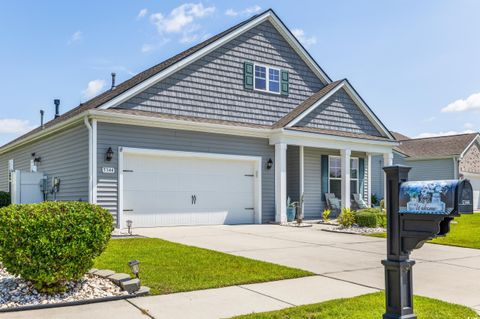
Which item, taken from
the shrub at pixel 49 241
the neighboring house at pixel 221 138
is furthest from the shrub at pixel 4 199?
the shrub at pixel 49 241

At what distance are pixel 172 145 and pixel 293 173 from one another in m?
5.70

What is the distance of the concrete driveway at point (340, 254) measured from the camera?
244 inches

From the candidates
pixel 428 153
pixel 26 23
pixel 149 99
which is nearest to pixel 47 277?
pixel 149 99

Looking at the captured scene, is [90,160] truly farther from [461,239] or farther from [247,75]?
[461,239]

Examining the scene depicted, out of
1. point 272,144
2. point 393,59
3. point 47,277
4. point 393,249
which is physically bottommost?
point 47,277

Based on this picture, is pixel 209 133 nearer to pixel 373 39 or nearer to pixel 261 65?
pixel 261 65

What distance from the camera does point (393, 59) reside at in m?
14.8

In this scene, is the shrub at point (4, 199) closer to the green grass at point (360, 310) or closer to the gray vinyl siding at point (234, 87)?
the gray vinyl siding at point (234, 87)

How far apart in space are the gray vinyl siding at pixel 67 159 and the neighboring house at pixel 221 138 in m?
0.04

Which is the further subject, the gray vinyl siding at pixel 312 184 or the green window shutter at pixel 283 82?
the gray vinyl siding at pixel 312 184

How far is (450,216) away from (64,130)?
44.0ft

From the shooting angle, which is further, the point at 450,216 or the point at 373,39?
the point at 373,39

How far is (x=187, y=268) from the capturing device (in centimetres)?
695

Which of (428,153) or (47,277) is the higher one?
(428,153)
